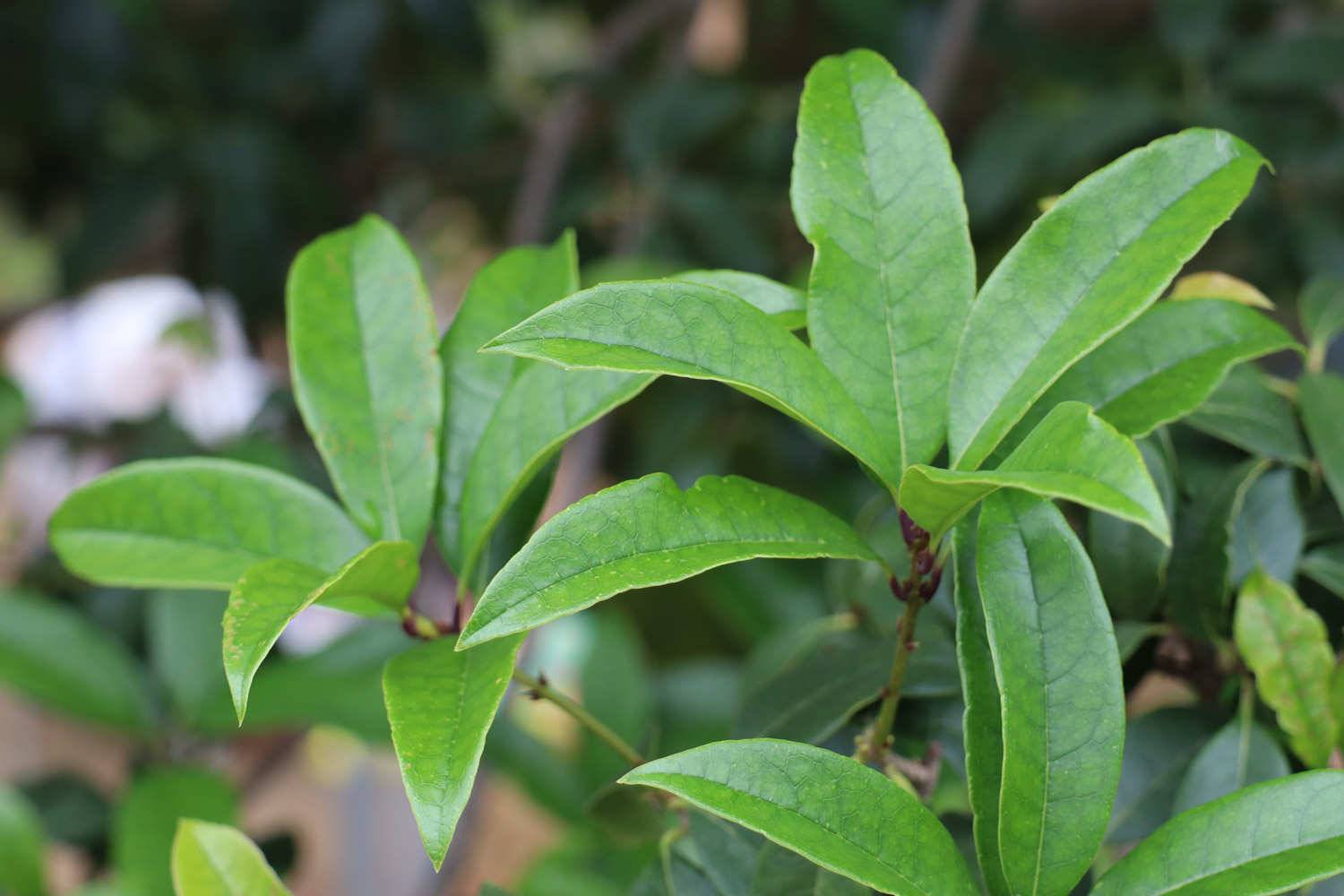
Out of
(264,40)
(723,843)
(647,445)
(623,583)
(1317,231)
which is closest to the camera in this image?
(623,583)

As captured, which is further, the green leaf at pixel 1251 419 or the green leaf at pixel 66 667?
the green leaf at pixel 66 667

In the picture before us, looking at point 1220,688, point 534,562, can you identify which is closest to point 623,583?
point 534,562

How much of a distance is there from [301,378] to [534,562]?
0.16 metres

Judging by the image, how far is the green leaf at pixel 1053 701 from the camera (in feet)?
0.98

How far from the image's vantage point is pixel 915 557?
32 centimetres

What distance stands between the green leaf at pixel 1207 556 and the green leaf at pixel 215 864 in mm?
325

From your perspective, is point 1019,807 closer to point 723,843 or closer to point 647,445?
point 723,843

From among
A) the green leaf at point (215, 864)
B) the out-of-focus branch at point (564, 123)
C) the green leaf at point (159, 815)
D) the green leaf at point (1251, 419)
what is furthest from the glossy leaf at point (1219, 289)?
the out-of-focus branch at point (564, 123)

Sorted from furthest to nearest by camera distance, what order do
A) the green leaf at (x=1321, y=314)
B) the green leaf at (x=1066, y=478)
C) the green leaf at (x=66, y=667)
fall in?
1. the green leaf at (x=66, y=667)
2. the green leaf at (x=1321, y=314)
3. the green leaf at (x=1066, y=478)

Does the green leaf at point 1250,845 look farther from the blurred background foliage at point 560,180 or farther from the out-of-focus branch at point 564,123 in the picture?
the out-of-focus branch at point 564,123

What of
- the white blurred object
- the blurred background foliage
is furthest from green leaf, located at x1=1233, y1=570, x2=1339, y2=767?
the white blurred object

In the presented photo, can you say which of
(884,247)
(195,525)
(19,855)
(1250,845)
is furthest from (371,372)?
(19,855)

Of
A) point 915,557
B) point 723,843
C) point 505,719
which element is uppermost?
point 915,557

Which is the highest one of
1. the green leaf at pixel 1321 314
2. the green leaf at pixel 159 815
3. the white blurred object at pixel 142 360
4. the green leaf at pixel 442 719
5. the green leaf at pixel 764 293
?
the green leaf at pixel 764 293
